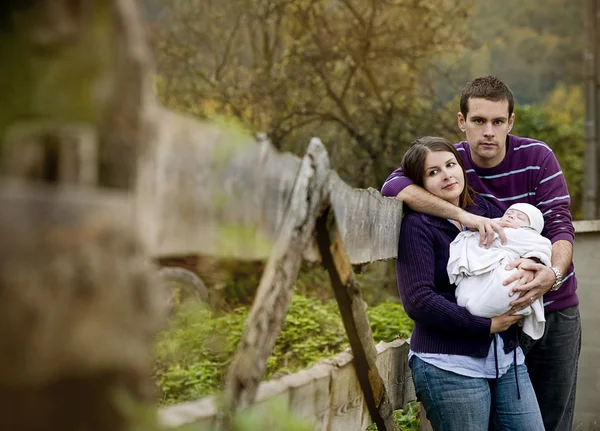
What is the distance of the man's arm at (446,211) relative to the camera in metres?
2.56

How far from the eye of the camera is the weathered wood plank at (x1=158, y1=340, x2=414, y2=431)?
4.02 feet

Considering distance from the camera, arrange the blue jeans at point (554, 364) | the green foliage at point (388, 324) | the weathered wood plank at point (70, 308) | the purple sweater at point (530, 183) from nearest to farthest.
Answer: the weathered wood plank at point (70, 308)
the purple sweater at point (530, 183)
the blue jeans at point (554, 364)
the green foliage at point (388, 324)

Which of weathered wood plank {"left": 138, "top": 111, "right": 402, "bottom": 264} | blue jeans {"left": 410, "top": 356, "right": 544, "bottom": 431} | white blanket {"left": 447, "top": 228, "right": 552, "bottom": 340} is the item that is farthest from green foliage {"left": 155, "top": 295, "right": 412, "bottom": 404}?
white blanket {"left": 447, "top": 228, "right": 552, "bottom": 340}

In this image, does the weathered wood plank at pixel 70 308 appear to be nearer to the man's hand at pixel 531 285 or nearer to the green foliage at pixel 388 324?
the man's hand at pixel 531 285

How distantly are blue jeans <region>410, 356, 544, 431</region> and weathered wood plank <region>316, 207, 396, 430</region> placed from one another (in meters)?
0.17

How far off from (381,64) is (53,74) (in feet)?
29.4

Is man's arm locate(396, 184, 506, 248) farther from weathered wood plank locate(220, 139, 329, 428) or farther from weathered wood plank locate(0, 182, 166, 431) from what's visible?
weathered wood plank locate(0, 182, 166, 431)

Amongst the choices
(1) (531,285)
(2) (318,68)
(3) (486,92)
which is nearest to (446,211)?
(1) (531,285)

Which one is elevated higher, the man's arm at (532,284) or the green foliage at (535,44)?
the green foliage at (535,44)

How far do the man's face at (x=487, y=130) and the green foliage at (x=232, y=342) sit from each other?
1.02m

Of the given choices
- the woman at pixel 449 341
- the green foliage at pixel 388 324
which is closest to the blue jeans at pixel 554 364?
the woman at pixel 449 341

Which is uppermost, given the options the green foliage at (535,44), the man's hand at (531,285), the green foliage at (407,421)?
the green foliage at (535,44)

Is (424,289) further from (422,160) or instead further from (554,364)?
(554,364)

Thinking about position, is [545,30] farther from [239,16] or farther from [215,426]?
[215,426]
